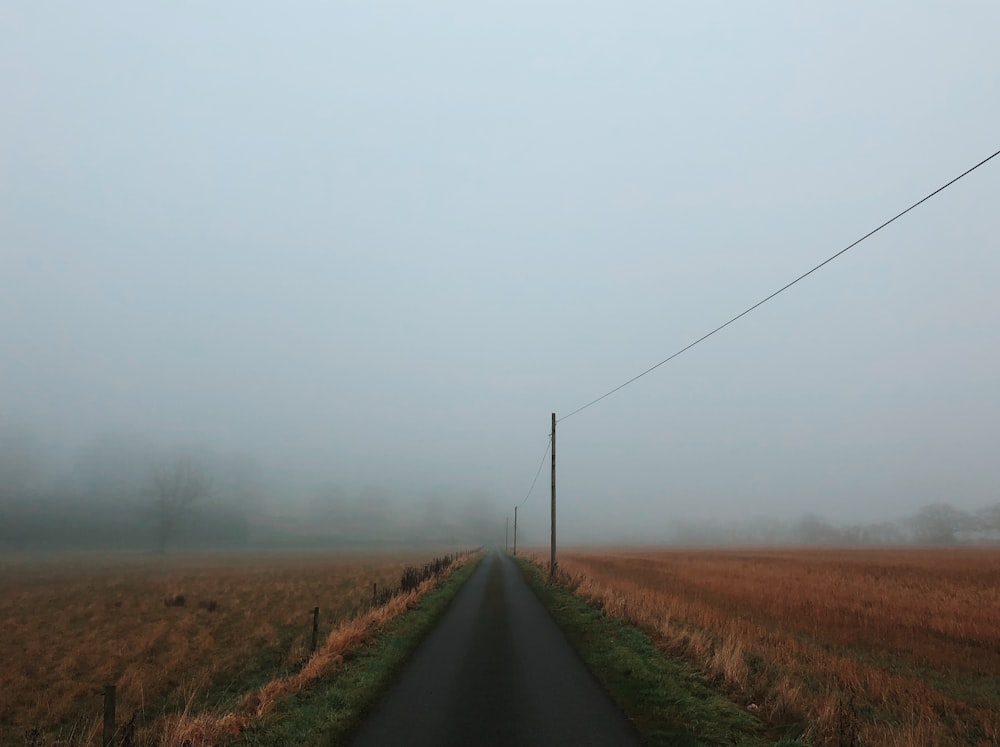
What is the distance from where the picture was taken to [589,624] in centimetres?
1619

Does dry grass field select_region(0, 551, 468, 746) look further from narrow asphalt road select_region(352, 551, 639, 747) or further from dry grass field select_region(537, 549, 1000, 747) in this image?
dry grass field select_region(537, 549, 1000, 747)

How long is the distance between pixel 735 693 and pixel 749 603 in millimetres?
14248

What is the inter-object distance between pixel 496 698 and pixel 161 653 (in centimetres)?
1226

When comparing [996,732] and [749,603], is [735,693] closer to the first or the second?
[996,732]

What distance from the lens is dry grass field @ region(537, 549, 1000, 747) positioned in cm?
804

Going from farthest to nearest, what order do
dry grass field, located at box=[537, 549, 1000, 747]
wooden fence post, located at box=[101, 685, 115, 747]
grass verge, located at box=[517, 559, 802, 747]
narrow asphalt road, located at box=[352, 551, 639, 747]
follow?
dry grass field, located at box=[537, 549, 1000, 747] → grass verge, located at box=[517, 559, 802, 747] → narrow asphalt road, located at box=[352, 551, 639, 747] → wooden fence post, located at box=[101, 685, 115, 747]

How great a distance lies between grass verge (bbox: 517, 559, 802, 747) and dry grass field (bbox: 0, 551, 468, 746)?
5.53 metres

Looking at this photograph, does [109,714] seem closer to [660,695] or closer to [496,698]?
[496,698]

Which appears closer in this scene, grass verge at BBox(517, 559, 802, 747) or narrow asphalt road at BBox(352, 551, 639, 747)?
narrow asphalt road at BBox(352, 551, 639, 747)

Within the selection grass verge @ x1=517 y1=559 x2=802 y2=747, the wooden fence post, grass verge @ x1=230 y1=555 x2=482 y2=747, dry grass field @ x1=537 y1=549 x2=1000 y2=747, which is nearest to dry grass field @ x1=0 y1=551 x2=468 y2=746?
grass verge @ x1=230 y1=555 x2=482 y2=747

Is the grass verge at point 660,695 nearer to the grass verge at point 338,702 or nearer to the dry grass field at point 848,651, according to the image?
the dry grass field at point 848,651

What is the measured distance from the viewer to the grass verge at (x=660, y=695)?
7281mm

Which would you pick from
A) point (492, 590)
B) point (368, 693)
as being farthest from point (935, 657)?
point (492, 590)

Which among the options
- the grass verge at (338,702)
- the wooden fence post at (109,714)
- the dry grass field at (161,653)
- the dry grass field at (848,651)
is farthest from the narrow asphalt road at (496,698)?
the wooden fence post at (109,714)
